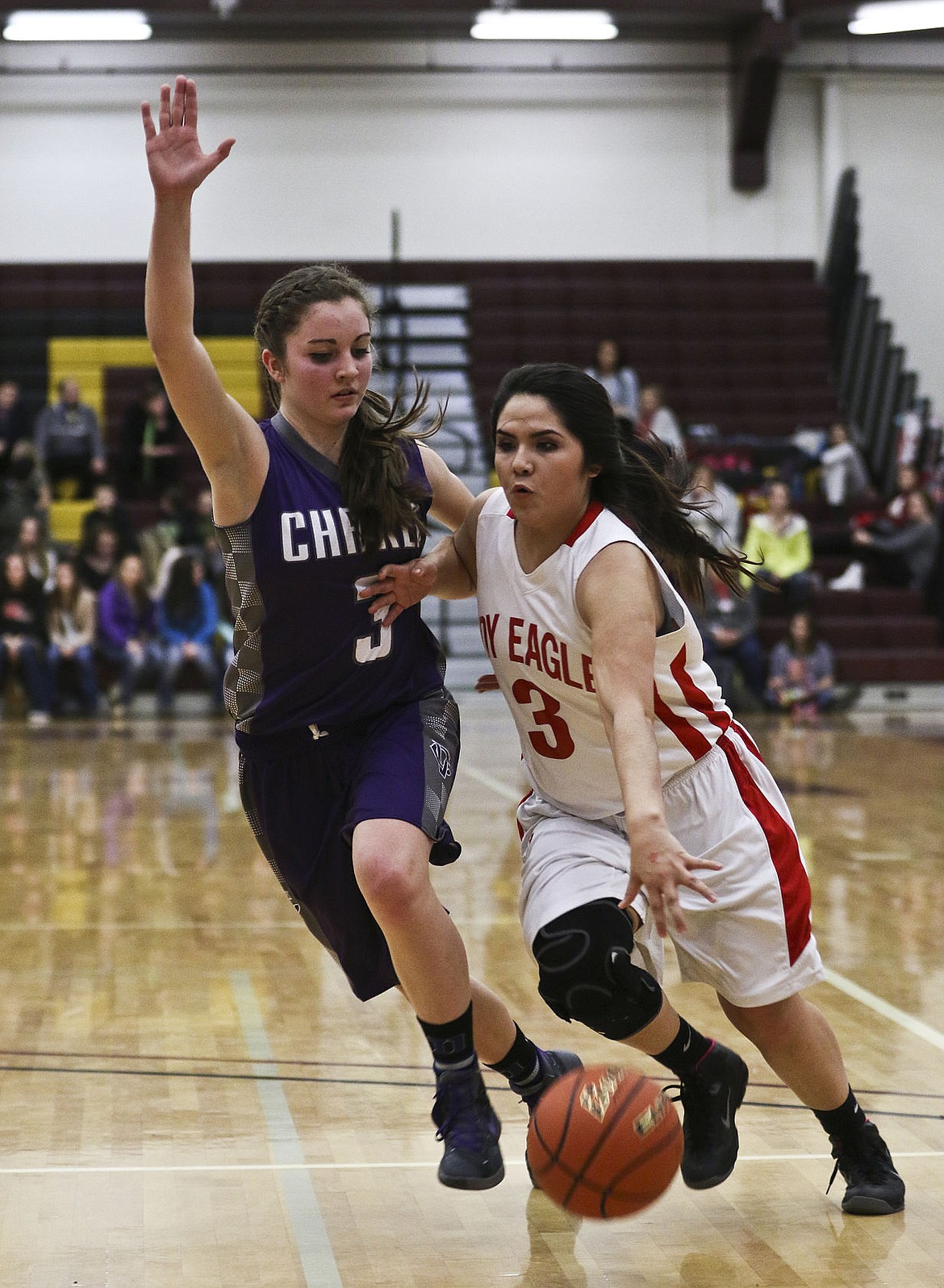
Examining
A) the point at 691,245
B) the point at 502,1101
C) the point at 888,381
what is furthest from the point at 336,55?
the point at 502,1101

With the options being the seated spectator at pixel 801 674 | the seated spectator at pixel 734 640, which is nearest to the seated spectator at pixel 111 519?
the seated spectator at pixel 734 640

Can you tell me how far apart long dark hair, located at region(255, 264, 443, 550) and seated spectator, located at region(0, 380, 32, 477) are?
10955 mm

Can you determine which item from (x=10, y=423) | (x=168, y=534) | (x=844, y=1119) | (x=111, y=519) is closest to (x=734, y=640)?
(x=168, y=534)

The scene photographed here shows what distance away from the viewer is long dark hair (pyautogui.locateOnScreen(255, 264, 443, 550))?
283 centimetres

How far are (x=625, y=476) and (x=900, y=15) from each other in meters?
14.7

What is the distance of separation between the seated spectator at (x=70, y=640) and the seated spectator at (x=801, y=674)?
490 centimetres

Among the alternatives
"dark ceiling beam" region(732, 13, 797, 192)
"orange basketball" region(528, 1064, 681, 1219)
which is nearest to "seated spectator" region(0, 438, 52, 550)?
"dark ceiling beam" region(732, 13, 797, 192)

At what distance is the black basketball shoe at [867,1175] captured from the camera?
2787 mm

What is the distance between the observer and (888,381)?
15.5m

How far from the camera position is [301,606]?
111 inches

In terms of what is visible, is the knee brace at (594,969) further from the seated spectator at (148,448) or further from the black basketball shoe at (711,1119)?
the seated spectator at (148,448)

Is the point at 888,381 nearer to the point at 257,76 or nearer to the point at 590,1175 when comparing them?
the point at 257,76

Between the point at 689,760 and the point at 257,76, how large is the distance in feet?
50.1

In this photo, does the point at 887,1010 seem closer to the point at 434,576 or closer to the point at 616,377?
the point at 434,576
